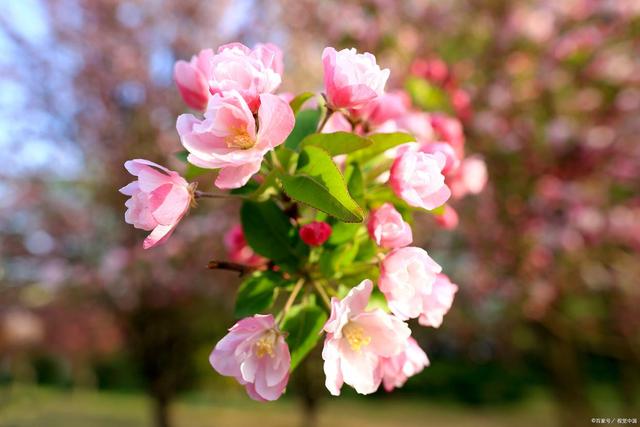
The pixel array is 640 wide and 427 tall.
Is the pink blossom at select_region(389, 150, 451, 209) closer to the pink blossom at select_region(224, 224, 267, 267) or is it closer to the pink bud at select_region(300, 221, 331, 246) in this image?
the pink bud at select_region(300, 221, 331, 246)

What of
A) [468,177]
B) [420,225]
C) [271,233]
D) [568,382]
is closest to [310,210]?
[271,233]

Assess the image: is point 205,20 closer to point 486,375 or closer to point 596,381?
point 486,375

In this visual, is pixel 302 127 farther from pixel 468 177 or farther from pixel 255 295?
pixel 468 177

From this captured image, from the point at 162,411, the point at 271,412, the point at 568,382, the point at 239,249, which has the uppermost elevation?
the point at 239,249

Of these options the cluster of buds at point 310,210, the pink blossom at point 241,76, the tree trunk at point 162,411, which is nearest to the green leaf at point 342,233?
the cluster of buds at point 310,210

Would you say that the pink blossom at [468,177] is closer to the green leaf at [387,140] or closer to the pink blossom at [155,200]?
the green leaf at [387,140]

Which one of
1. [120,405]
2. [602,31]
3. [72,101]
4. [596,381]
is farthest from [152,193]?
[596,381]
